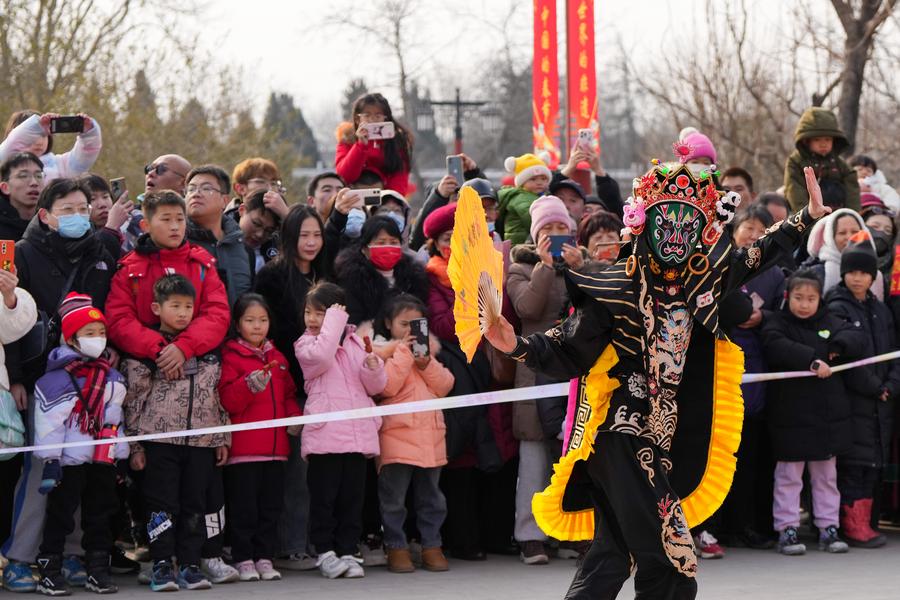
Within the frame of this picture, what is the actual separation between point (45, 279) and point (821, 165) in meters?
6.37

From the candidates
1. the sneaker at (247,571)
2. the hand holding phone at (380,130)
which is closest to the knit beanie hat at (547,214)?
the hand holding phone at (380,130)

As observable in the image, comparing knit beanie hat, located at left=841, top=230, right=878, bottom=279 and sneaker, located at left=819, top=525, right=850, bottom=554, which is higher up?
knit beanie hat, located at left=841, top=230, right=878, bottom=279

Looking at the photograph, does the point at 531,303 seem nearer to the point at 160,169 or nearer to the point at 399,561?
the point at 399,561

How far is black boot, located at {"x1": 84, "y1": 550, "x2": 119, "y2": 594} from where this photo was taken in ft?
23.7

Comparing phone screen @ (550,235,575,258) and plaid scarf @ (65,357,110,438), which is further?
phone screen @ (550,235,575,258)

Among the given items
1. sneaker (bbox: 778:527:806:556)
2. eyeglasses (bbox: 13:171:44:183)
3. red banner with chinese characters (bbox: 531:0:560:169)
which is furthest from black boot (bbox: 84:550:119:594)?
red banner with chinese characters (bbox: 531:0:560:169)

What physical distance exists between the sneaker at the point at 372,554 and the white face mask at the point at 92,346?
85.4 inches

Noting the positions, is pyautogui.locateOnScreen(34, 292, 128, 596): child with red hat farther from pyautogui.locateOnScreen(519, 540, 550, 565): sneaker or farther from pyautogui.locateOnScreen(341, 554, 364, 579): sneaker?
pyautogui.locateOnScreen(519, 540, 550, 565): sneaker

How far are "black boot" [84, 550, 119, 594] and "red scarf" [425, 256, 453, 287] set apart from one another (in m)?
2.67

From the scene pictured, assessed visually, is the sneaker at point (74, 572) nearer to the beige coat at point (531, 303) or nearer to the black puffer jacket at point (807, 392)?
the beige coat at point (531, 303)

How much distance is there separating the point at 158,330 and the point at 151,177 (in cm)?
160

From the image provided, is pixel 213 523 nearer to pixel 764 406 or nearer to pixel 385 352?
pixel 385 352

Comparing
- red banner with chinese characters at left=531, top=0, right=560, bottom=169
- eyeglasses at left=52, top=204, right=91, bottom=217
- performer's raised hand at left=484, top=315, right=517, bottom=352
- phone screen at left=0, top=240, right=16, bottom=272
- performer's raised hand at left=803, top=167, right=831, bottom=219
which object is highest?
red banner with chinese characters at left=531, top=0, right=560, bottom=169

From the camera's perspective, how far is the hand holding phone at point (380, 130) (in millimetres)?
9523
